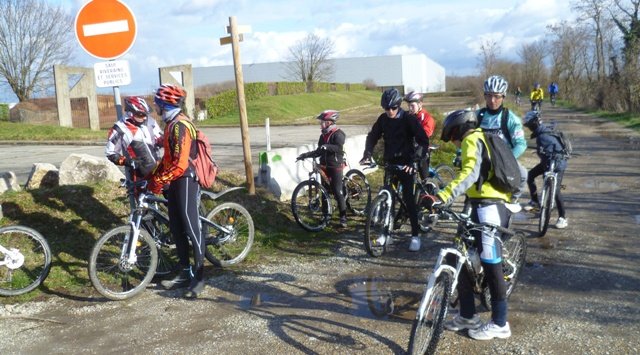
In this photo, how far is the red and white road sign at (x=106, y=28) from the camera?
17.6ft

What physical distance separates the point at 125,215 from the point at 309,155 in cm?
256

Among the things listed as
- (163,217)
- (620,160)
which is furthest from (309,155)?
(620,160)

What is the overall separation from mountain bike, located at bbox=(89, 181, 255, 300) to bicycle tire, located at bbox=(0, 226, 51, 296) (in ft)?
2.09

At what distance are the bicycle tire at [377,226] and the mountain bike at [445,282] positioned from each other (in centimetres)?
175

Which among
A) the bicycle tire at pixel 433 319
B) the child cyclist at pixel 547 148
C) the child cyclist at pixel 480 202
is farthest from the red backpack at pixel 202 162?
the child cyclist at pixel 547 148

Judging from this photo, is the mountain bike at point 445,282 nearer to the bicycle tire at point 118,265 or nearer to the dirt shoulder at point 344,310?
the dirt shoulder at point 344,310

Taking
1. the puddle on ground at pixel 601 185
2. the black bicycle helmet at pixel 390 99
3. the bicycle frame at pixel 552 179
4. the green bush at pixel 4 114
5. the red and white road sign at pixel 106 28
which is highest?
the green bush at pixel 4 114

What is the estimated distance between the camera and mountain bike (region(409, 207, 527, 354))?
3580mm

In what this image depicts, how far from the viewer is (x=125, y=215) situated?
23.1ft

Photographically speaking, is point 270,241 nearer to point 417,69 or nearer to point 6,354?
point 6,354

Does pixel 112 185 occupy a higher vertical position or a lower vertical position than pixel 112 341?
higher

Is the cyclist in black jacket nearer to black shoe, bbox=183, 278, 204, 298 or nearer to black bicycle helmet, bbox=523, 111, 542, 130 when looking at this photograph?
black bicycle helmet, bbox=523, 111, 542, 130

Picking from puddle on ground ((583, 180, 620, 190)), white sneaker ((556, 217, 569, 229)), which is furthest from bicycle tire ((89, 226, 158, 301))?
puddle on ground ((583, 180, 620, 190))

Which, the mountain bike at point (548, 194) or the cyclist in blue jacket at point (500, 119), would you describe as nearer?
the cyclist in blue jacket at point (500, 119)
